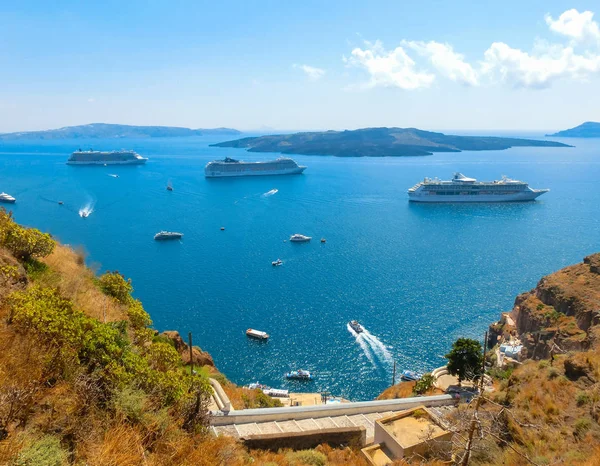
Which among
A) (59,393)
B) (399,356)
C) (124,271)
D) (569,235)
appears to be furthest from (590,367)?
(569,235)

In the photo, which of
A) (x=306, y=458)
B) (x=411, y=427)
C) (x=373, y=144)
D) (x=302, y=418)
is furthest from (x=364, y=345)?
(x=373, y=144)

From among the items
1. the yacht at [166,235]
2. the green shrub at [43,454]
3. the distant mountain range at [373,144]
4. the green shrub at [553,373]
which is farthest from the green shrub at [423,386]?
the distant mountain range at [373,144]

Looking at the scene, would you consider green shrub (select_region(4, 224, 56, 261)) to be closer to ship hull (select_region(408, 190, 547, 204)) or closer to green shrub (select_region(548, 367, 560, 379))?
green shrub (select_region(548, 367, 560, 379))

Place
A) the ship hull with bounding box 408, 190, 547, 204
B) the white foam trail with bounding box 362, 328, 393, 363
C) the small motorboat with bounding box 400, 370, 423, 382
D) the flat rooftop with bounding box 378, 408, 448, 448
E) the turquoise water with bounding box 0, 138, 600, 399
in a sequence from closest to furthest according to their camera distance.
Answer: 1. the flat rooftop with bounding box 378, 408, 448, 448
2. the small motorboat with bounding box 400, 370, 423, 382
3. the white foam trail with bounding box 362, 328, 393, 363
4. the turquoise water with bounding box 0, 138, 600, 399
5. the ship hull with bounding box 408, 190, 547, 204

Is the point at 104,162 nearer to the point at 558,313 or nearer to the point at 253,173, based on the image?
the point at 253,173

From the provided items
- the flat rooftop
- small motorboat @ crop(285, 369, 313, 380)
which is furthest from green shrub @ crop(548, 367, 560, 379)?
small motorboat @ crop(285, 369, 313, 380)

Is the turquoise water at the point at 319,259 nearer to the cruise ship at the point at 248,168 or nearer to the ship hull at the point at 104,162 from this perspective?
the cruise ship at the point at 248,168
